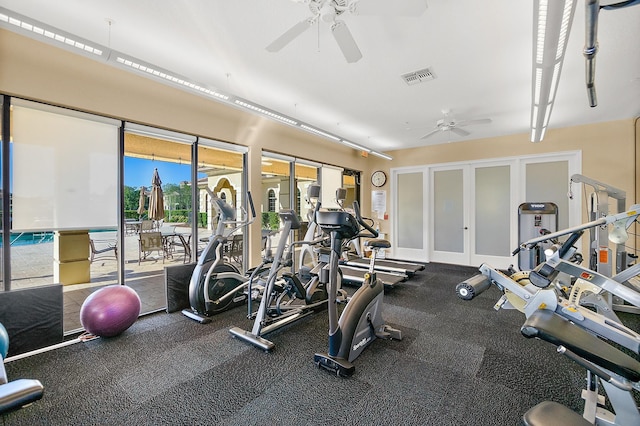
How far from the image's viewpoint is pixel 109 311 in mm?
2957

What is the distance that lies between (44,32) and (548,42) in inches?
155

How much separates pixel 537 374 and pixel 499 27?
10.2 feet

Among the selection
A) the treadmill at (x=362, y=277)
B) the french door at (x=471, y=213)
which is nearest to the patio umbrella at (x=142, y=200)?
the treadmill at (x=362, y=277)

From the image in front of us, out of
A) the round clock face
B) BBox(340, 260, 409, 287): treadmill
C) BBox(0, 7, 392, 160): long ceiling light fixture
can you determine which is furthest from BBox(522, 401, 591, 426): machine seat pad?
the round clock face

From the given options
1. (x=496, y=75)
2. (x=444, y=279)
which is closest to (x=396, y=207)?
(x=444, y=279)

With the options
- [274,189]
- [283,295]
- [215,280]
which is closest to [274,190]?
[274,189]

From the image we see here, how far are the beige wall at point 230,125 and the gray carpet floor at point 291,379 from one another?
2462mm

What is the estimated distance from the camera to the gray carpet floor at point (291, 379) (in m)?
1.93

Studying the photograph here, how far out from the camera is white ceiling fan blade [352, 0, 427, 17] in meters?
1.91

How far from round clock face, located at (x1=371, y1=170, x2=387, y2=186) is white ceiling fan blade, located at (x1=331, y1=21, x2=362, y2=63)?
229 inches

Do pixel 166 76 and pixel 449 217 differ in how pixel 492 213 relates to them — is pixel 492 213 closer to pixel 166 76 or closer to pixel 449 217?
pixel 449 217

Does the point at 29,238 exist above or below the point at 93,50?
below

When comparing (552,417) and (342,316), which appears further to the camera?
(342,316)

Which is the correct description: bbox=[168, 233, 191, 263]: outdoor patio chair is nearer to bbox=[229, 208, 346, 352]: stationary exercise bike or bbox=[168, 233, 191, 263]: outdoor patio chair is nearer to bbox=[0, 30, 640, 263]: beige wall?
bbox=[0, 30, 640, 263]: beige wall
